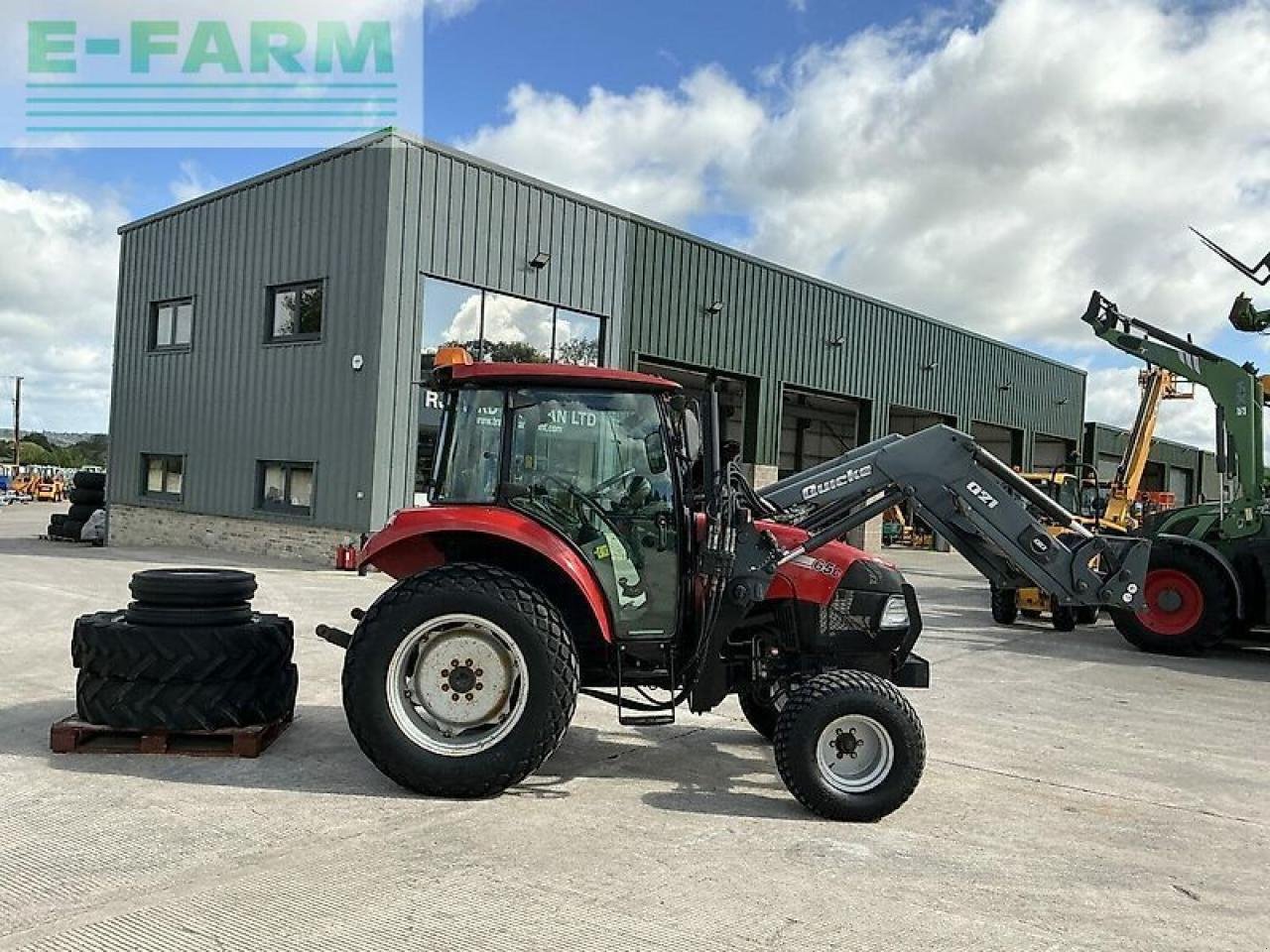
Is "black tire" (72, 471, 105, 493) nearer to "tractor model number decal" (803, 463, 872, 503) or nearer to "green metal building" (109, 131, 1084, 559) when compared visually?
"green metal building" (109, 131, 1084, 559)

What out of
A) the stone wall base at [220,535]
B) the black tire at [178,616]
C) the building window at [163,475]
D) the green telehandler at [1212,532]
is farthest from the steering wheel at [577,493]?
the building window at [163,475]

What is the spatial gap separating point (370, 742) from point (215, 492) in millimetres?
15347

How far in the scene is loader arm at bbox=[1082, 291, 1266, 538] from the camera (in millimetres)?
11664

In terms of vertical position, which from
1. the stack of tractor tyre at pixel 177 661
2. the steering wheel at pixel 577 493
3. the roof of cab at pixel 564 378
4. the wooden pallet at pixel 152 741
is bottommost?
the wooden pallet at pixel 152 741

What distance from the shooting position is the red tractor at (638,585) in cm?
501

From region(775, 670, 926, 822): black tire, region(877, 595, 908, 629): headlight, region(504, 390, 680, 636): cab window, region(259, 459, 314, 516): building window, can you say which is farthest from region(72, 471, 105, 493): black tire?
region(775, 670, 926, 822): black tire

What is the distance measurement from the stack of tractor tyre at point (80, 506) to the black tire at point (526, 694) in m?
19.4

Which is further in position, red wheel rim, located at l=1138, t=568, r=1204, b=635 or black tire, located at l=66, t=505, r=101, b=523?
black tire, located at l=66, t=505, r=101, b=523

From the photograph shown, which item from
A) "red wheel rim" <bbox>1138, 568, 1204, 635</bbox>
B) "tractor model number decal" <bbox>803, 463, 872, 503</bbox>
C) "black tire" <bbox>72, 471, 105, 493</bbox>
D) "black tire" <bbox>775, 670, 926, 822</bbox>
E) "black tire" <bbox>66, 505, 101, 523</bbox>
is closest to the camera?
"black tire" <bbox>775, 670, 926, 822</bbox>

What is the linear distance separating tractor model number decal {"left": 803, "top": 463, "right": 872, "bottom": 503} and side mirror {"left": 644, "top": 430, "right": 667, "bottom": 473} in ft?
3.38

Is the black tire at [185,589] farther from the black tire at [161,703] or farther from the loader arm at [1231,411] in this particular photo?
the loader arm at [1231,411]

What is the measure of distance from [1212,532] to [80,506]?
A: 21.6m

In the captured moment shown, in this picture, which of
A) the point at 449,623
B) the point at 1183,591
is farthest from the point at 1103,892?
the point at 1183,591

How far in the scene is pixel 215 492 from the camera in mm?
18906
